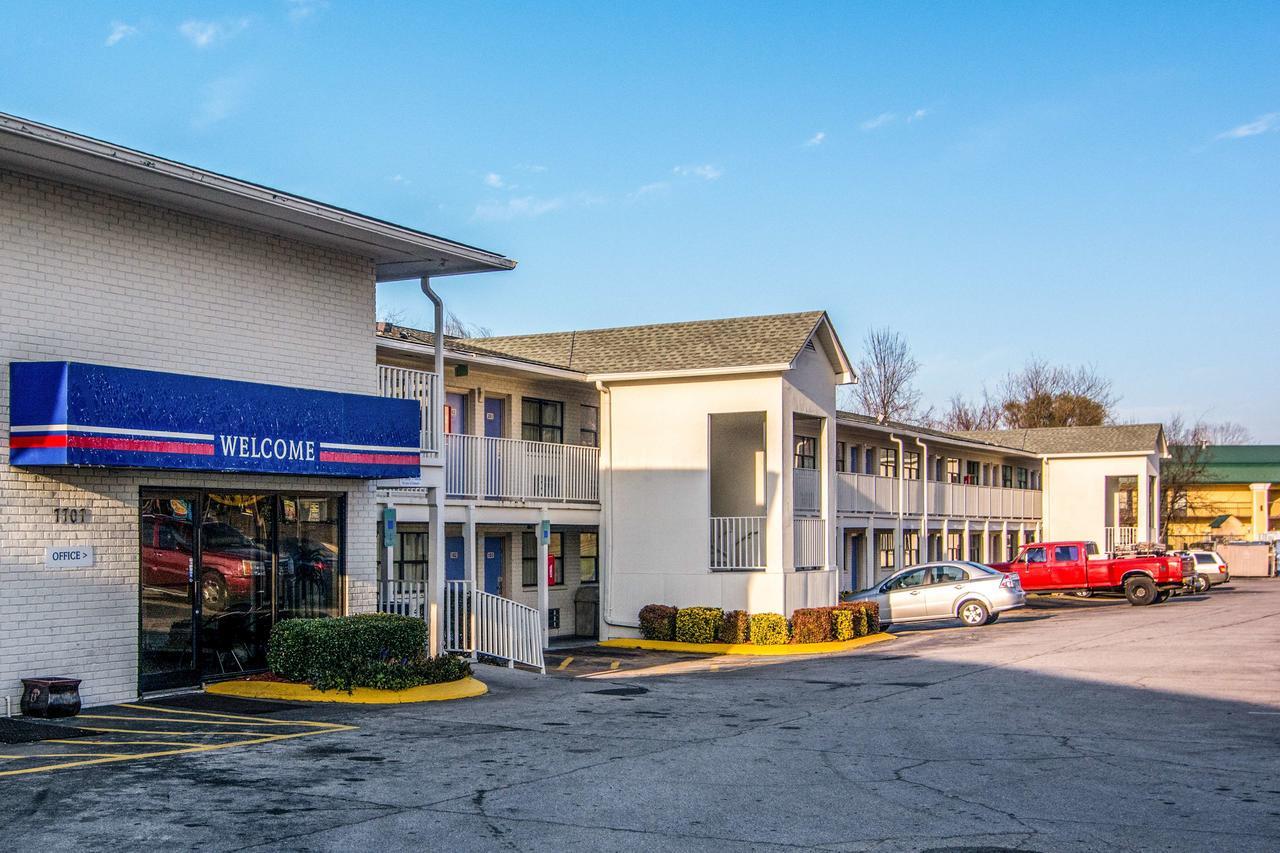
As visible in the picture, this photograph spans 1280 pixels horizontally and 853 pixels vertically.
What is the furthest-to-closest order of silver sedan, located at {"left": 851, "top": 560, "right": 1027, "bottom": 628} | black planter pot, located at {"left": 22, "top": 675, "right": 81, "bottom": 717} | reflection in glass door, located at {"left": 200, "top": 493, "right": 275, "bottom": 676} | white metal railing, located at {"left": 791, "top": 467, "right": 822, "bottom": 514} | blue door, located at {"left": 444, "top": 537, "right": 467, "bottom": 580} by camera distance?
silver sedan, located at {"left": 851, "top": 560, "right": 1027, "bottom": 628}, white metal railing, located at {"left": 791, "top": 467, "right": 822, "bottom": 514}, blue door, located at {"left": 444, "top": 537, "right": 467, "bottom": 580}, reflection in glass door, located at {"left": 200, "top": 493, "right": 275, "bottom": 676}, black planter pot, located at {"left": 22, "top": 675, "right": 81, "bottom": 717}

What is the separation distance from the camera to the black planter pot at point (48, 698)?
1371 cm

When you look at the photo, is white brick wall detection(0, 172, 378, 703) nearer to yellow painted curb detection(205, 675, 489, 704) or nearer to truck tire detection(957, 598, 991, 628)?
yellow painted curb detection(205, 675, 489, 704)

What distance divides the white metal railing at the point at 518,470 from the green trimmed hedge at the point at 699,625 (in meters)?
3.40

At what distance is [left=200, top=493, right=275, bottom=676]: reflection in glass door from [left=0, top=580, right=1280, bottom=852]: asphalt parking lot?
2.04m

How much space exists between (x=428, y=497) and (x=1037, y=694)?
9.53 m

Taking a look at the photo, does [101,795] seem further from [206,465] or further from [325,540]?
[325,540]

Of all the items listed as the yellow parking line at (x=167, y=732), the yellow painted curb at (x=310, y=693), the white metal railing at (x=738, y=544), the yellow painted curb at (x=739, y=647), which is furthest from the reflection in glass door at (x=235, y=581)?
the white metal railing at (x=738, y=544)

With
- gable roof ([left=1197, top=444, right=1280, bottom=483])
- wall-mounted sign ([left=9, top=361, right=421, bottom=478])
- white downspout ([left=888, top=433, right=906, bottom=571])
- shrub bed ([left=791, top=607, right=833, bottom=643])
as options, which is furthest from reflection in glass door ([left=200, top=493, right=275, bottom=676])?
gable roof ([left=1197, top=444, right=1280, bottom=483])

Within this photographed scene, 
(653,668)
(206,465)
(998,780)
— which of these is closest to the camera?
(998,780)

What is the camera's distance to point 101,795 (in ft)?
32.7

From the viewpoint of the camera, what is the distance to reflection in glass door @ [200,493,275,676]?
54.0ft

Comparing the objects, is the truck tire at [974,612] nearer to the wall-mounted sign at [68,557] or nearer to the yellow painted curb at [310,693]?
the yellow painted curb at [310,693]

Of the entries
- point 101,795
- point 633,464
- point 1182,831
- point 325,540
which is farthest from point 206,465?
point 633,464

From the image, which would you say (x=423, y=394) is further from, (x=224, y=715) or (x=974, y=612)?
(x=974, y=612)
